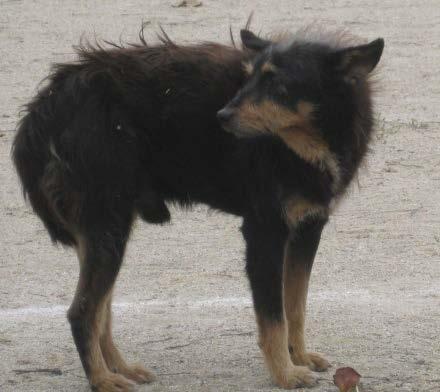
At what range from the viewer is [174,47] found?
266 inches

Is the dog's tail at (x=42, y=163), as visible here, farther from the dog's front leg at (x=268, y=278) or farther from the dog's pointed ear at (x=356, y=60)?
the dog's pointed ear at (x=356, y=60)

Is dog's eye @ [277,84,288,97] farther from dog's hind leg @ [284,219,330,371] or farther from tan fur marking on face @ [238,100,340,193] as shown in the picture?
dog's hind leg @ [284,219,330,371]

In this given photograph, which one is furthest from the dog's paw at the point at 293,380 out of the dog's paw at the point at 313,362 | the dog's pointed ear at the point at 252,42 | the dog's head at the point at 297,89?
the dog's pointed ear at the point at 252,42

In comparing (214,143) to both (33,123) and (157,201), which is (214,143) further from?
(33,123)

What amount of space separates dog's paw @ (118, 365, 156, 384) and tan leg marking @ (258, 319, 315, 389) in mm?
734

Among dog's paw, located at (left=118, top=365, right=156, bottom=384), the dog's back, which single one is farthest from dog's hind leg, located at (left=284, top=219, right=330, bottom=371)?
dog's paw, located at (left=118, top=365, right=156, bottom=384)

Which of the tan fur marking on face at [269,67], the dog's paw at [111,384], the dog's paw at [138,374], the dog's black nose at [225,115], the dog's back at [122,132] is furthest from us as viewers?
the dog's paw at [138,374]

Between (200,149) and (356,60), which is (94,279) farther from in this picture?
(356,60)

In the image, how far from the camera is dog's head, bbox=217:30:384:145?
6.21 metres

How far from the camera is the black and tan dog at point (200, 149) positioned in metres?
6.32

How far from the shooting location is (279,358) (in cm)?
652

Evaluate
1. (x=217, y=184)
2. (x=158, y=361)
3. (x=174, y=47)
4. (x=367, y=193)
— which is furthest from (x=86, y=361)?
(x=367, y=193)

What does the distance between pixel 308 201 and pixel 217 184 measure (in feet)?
1.80

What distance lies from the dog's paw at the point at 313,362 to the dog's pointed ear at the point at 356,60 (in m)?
1.70
